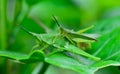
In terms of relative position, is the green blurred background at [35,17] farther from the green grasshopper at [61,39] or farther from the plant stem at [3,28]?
the green grasshopper at [61,39]

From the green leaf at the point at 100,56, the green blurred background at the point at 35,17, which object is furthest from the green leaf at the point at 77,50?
the green blurred background at the point at 35,17

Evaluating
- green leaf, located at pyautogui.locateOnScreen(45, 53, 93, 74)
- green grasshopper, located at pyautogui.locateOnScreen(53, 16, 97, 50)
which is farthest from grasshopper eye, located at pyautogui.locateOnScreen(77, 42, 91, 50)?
green leaf, located at pyautogui.locateOnScreen(45, 53, 93, 74)

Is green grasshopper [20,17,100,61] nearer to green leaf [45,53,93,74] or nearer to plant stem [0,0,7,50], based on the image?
green leaf [45,53,93,74]

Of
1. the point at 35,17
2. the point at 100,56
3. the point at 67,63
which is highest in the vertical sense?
the point at 35,17

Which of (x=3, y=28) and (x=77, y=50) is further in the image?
(x=3, y=28)

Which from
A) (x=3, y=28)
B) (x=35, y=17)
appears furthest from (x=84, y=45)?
(x=35, y=17)

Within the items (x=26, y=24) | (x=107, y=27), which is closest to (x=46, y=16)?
(x=26, y=24)

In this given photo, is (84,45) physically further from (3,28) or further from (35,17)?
(35,17)

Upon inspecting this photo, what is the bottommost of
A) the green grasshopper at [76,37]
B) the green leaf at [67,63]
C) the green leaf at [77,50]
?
the green leaf at [67,63]

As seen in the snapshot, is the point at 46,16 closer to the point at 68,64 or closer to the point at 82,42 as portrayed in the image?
the point at 82,42
